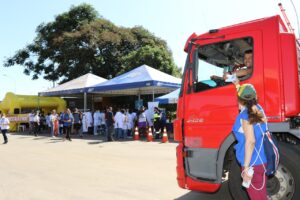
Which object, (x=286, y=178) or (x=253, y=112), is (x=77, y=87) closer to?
(x=286, y=178)

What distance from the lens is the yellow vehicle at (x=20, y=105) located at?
1141 inches

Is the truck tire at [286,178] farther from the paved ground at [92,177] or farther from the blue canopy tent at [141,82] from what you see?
the blue canopy tent at [141,82]

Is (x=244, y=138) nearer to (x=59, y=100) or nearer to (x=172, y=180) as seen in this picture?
(x=172, y=180)

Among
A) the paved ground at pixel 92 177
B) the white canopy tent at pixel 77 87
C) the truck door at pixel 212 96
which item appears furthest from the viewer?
the white canopy tent at pixel 77 87

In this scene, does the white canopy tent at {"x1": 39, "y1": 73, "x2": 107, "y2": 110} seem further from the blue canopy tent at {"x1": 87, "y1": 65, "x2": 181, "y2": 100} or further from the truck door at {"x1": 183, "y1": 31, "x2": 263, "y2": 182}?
the truck door at {"x1": 183, "y1": 31, "x2": 263, "y2": 182}

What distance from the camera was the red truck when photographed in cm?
482

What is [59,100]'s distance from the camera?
32688 millimetres

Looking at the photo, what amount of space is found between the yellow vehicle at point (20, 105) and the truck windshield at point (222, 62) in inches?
991

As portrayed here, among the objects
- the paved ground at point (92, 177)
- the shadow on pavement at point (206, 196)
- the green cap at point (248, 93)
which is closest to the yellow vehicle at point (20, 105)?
the paved ground at point (92, 177)

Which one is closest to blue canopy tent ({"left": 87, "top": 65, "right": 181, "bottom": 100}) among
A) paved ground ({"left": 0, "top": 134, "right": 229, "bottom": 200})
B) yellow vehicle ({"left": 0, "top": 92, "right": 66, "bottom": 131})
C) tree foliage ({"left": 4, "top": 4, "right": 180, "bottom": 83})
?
paved ground ({"left": 0, "top": 134, "right": 229, "bottom": 200})

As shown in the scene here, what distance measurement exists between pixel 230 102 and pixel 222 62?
919mm

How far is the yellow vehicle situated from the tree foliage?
865 cm

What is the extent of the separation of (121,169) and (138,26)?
118ft

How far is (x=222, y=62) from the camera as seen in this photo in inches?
225
